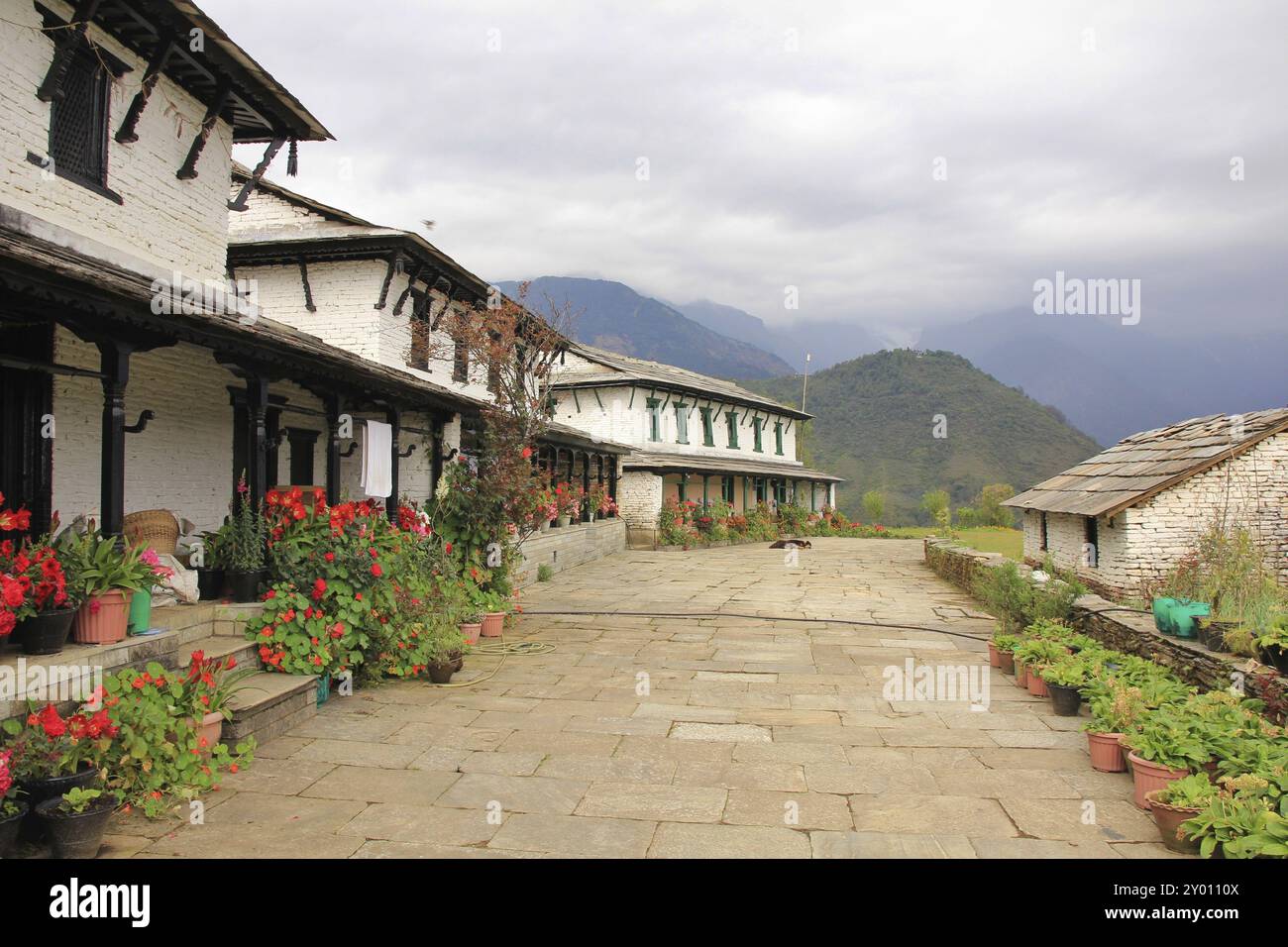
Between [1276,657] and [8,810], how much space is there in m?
7.94

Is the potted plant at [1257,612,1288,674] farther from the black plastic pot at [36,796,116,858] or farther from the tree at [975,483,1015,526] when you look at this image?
the tree at [975,483,1015,526]

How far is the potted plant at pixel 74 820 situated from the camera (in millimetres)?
3701

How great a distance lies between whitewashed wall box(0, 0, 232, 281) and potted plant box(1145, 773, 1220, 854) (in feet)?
33.3

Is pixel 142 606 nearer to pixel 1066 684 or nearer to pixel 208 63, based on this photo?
pixel 208 63

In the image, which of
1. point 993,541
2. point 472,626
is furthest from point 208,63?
point 993,541

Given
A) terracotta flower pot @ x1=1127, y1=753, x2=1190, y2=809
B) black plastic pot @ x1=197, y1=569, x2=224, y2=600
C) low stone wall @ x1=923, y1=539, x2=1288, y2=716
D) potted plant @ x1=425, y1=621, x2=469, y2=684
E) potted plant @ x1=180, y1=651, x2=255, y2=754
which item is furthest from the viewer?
potted plant @ x1=425, y1=621, x2=469, y2=684

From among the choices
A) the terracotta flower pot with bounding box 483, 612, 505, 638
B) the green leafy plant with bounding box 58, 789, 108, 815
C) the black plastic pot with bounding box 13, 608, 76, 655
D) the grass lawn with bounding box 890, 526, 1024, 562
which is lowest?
the grass lawn with bounding box 890, 526, 1024, 562

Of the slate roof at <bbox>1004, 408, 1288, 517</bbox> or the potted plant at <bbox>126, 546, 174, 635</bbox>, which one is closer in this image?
the potted plant at <bbox>126, 546, 174, 635</bbox>

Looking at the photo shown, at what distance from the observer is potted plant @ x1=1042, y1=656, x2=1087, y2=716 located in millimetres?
6801

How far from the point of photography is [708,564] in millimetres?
21656

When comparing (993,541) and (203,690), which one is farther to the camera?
(993,541)

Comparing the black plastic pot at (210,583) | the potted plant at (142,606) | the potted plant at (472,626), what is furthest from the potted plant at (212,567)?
the potted plant at (472,626)

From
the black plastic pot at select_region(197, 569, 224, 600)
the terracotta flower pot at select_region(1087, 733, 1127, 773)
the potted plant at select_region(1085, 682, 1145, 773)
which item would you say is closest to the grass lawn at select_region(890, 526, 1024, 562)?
the potted plant at select_region(1085, 682, 1145, 773)

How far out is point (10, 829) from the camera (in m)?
3.66
